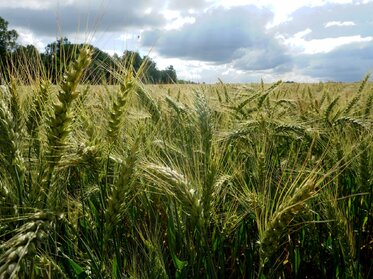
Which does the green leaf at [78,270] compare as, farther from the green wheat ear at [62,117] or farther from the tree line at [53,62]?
the tree line at [53,62]

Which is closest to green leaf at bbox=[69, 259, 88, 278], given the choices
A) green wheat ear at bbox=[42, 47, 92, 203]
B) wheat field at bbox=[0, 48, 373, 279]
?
wheat field at bbox=[0, 48, 373, 279]

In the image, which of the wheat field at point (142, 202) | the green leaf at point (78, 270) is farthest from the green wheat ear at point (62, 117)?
the green leaf at point (78, 270)

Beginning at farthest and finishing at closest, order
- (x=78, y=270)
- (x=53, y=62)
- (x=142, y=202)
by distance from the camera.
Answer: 1. (x=53, y=62)
2. (x=142, y=202)
3. (x=78, y=270)

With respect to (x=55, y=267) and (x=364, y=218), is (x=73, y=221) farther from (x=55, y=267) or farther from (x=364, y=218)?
(x=364, y=218)

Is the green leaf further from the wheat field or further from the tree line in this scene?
the tree line

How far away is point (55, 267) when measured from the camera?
53.7 inches

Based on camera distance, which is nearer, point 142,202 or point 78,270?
point 78,270

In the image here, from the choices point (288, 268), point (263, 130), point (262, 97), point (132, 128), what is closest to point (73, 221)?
point (132, 128)

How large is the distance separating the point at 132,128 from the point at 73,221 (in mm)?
670

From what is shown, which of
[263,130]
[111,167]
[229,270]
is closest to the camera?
[111,167]

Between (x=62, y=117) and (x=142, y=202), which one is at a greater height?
(x=62, y=117)

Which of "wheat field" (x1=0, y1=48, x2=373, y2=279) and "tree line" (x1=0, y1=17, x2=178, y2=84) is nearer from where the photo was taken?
"wheat field" (x1=0, y1=48, x2=373, y2=279)

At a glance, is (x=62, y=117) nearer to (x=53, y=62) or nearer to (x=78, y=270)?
(x=78, y=270)

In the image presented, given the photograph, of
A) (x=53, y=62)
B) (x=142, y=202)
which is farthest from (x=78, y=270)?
(x=53, y=62)
